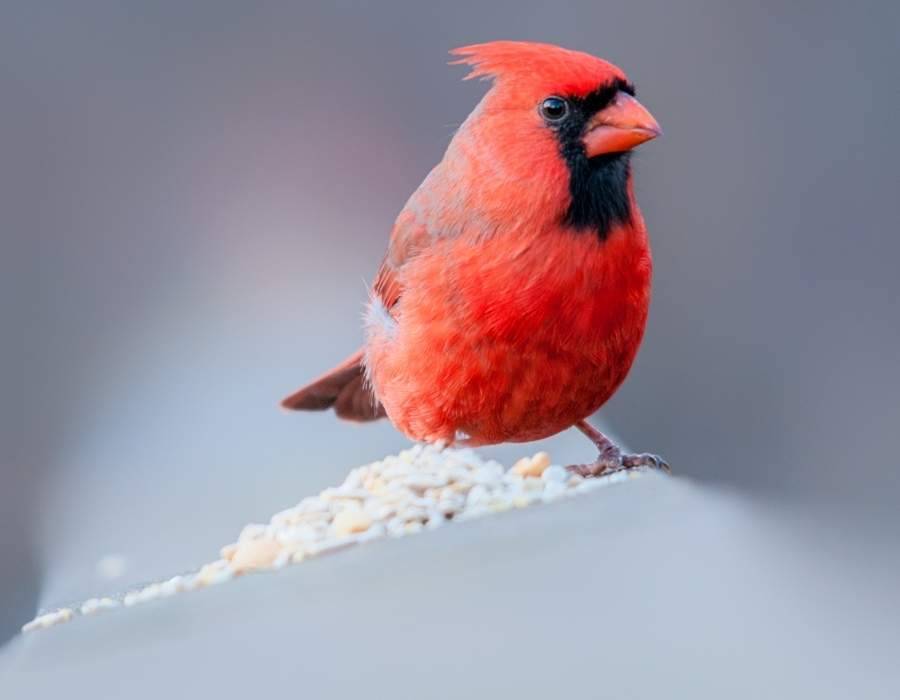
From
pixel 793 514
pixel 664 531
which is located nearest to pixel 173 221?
pixel 664 531

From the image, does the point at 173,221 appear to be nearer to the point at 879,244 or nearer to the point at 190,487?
the point at 190,487

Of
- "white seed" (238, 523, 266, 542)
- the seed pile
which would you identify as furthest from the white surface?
"white seed" (238, 523, 266, 542)

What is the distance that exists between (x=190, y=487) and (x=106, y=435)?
194 millimetres

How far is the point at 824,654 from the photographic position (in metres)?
1.79

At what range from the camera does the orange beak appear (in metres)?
1.55

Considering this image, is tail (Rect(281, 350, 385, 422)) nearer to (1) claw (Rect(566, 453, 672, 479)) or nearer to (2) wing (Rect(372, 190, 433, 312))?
(2) wing (Rect(372, 190, 433, 312))

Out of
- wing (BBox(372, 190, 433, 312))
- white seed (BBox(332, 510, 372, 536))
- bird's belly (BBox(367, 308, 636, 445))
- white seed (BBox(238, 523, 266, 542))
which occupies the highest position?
wing (BBox(372, 190, 433, 312))

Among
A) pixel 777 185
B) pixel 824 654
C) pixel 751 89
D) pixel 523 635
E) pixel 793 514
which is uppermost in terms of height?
pixel 751 89

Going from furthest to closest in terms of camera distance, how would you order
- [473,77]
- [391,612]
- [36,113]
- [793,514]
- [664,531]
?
1. [793,514]
2. [36,113]
3. [473,77]
4. [664,531]
5. [391,612]

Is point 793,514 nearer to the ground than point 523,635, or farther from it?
nearer to the ground

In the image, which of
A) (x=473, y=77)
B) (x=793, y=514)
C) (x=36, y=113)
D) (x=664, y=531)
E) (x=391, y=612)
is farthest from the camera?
(x=793, y=514)

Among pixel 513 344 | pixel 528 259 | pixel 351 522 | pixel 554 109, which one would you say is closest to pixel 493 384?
pixel 513 344

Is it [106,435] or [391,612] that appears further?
[106,435]

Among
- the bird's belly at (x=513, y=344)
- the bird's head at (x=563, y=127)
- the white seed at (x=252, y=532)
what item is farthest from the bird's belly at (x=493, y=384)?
the white seed at (x=252, y=532)
